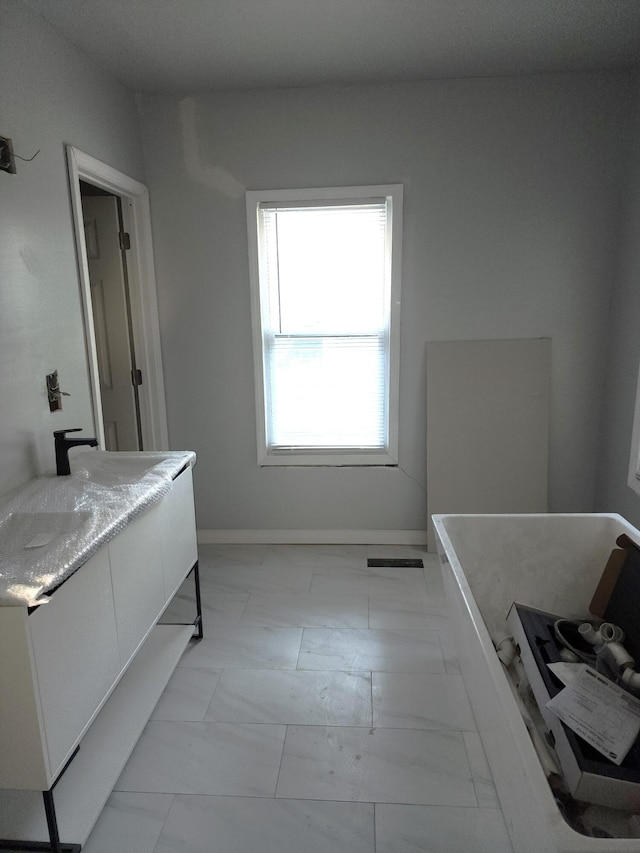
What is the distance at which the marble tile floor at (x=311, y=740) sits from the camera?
1.69 meters

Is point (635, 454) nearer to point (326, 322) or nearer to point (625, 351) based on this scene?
point (625, 351)

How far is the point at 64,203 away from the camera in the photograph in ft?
7.82

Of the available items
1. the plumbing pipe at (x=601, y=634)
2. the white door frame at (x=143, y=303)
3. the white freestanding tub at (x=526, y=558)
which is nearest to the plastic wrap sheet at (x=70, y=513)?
the white door frame at (x=143, y=303)

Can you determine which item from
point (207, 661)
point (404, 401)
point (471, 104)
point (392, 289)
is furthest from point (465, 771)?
point (471, 104)

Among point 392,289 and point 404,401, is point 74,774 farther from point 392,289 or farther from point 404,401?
point 392,289

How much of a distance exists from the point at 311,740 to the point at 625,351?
2.56 m

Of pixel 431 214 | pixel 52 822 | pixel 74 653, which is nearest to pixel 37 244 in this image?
pixel 74 653

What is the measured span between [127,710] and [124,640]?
467 mm

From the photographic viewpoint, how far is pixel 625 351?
3.07 metres

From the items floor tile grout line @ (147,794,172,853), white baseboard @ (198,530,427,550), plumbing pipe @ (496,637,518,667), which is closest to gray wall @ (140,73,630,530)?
white baseboard @ (198,530,427,550)

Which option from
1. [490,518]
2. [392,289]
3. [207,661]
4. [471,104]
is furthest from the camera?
[392,289]

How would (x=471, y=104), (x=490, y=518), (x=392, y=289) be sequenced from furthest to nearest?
(x=392, y=289) → (x=471, y=104) → (x=490, y=518)

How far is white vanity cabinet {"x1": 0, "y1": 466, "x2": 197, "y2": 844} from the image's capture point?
1.35m

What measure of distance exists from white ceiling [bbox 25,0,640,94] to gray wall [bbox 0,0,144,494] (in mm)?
195
